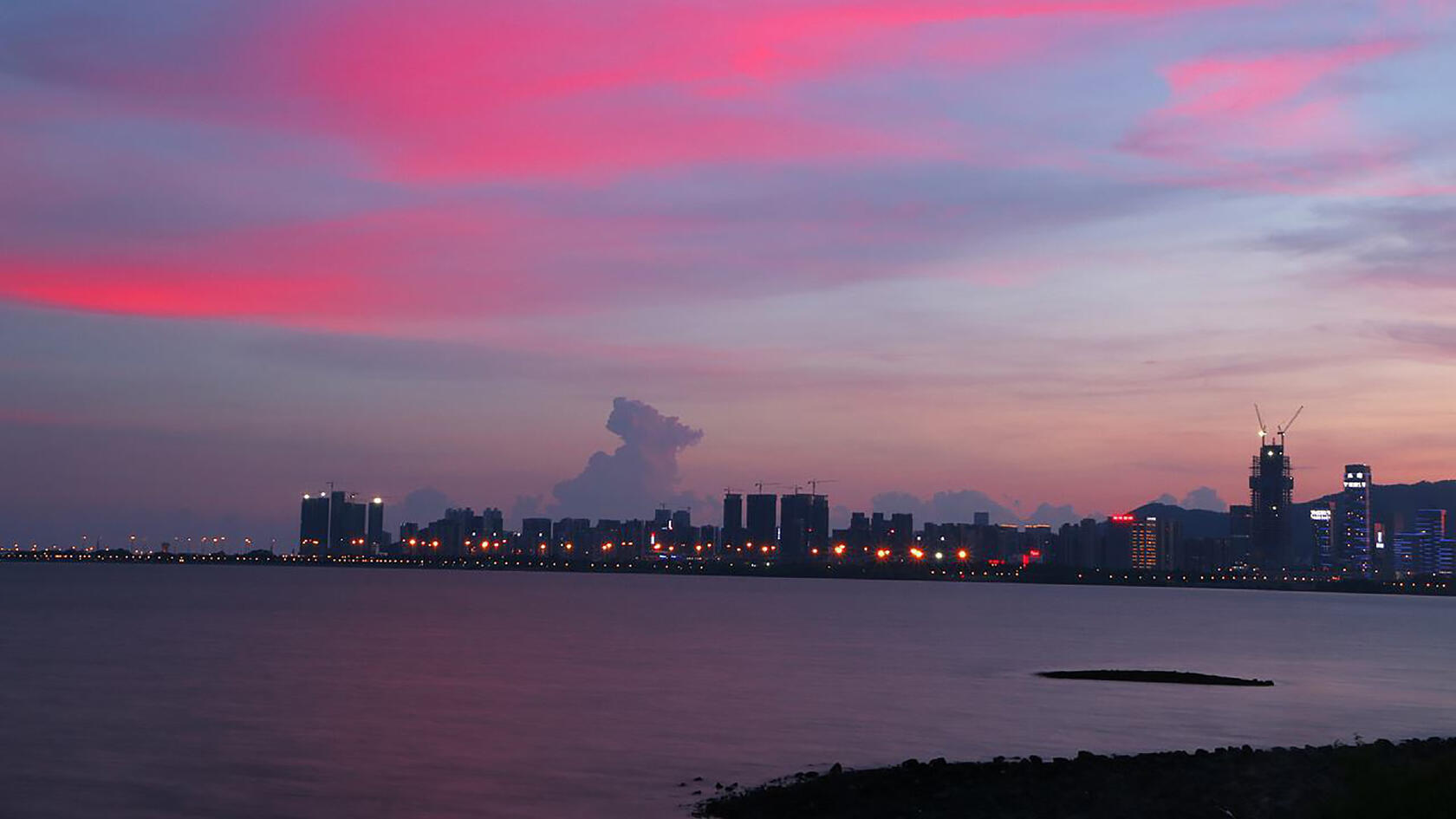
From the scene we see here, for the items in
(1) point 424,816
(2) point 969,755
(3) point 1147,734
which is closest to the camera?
(1) point 424,816

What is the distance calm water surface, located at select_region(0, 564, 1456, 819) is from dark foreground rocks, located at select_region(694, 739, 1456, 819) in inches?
209

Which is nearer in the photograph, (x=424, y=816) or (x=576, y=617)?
(x=424, y=816)

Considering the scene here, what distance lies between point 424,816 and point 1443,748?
3405 centimetres

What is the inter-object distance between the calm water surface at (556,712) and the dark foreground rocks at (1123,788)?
17.4 ft

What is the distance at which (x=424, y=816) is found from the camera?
46281 mm

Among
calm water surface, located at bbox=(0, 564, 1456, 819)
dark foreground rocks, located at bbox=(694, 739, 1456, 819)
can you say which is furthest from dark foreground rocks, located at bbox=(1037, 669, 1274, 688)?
dark foreground rocks, located at bbox=(694, 739, 1456, 819)

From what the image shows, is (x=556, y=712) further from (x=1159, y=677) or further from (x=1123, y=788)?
(x=1159, y=677)

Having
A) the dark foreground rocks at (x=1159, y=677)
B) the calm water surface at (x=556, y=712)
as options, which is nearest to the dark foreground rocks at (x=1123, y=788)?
the calm water surface at (x=556, y=712)

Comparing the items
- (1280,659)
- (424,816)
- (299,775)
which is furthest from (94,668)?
(1280,659)

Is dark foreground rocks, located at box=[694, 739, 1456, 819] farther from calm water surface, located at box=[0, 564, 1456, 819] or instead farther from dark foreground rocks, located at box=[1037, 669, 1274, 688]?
dark foreground rocks, located at box=[1037, 669, 1274, 688]

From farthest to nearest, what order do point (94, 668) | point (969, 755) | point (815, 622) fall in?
point (815, 622)
point (94, 668)
point (969, 755)

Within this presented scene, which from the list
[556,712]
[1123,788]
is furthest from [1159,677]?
[1123,788]

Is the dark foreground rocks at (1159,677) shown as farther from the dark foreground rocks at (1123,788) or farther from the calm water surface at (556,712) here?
the dark foreground rocks at (1123,788)

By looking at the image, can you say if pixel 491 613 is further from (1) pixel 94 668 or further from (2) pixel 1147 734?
(2) pixel 1147 734
